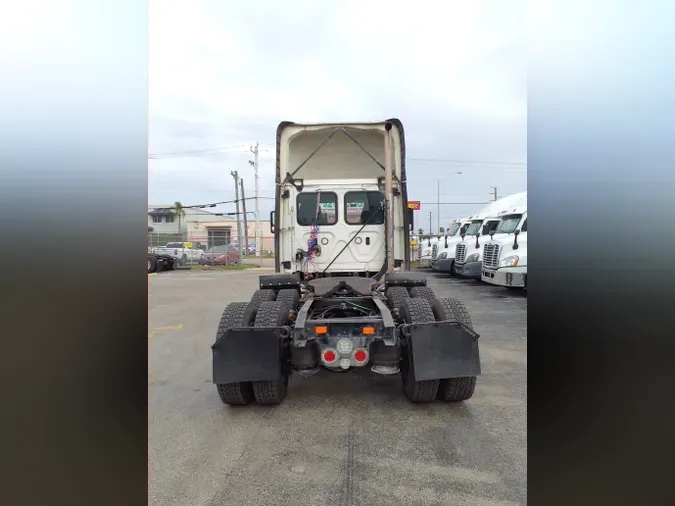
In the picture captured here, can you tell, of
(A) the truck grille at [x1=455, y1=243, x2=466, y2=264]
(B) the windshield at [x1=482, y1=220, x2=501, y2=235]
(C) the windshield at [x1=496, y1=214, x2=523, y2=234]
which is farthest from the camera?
(A) the truck grille at [x1=455, y1=243, x2=466, y2=264]

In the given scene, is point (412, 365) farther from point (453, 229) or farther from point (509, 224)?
point (453, 229)

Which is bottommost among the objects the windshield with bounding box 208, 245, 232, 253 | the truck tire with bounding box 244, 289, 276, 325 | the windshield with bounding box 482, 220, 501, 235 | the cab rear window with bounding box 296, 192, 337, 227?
the truck tire with bounding box 244, 289, 276, 325

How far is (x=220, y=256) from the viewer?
27484 mm

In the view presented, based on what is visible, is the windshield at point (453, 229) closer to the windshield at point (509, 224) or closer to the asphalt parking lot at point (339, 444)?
the windshield at point (509, 224)

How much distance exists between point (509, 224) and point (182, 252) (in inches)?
801

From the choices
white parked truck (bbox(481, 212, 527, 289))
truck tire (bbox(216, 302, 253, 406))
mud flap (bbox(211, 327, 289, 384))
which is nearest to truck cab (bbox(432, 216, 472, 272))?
white parked truck (bbox(481, 212, 527, 289))

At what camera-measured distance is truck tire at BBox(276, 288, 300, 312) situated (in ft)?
14.7

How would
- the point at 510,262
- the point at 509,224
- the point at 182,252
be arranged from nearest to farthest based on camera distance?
the point at 510,262
the point at 509,224
the point at 182,252

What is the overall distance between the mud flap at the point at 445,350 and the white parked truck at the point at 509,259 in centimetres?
685

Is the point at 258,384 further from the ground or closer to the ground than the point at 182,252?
closer to the ground

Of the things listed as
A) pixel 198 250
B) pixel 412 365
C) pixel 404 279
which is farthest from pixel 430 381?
pixel 198 250

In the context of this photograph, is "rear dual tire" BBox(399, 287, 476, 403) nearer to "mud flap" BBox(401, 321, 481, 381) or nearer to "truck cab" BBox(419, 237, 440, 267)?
"mud flap" BBox(401, 321, 481, 381)

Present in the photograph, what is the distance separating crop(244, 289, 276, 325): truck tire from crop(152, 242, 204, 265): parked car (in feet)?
69.4
